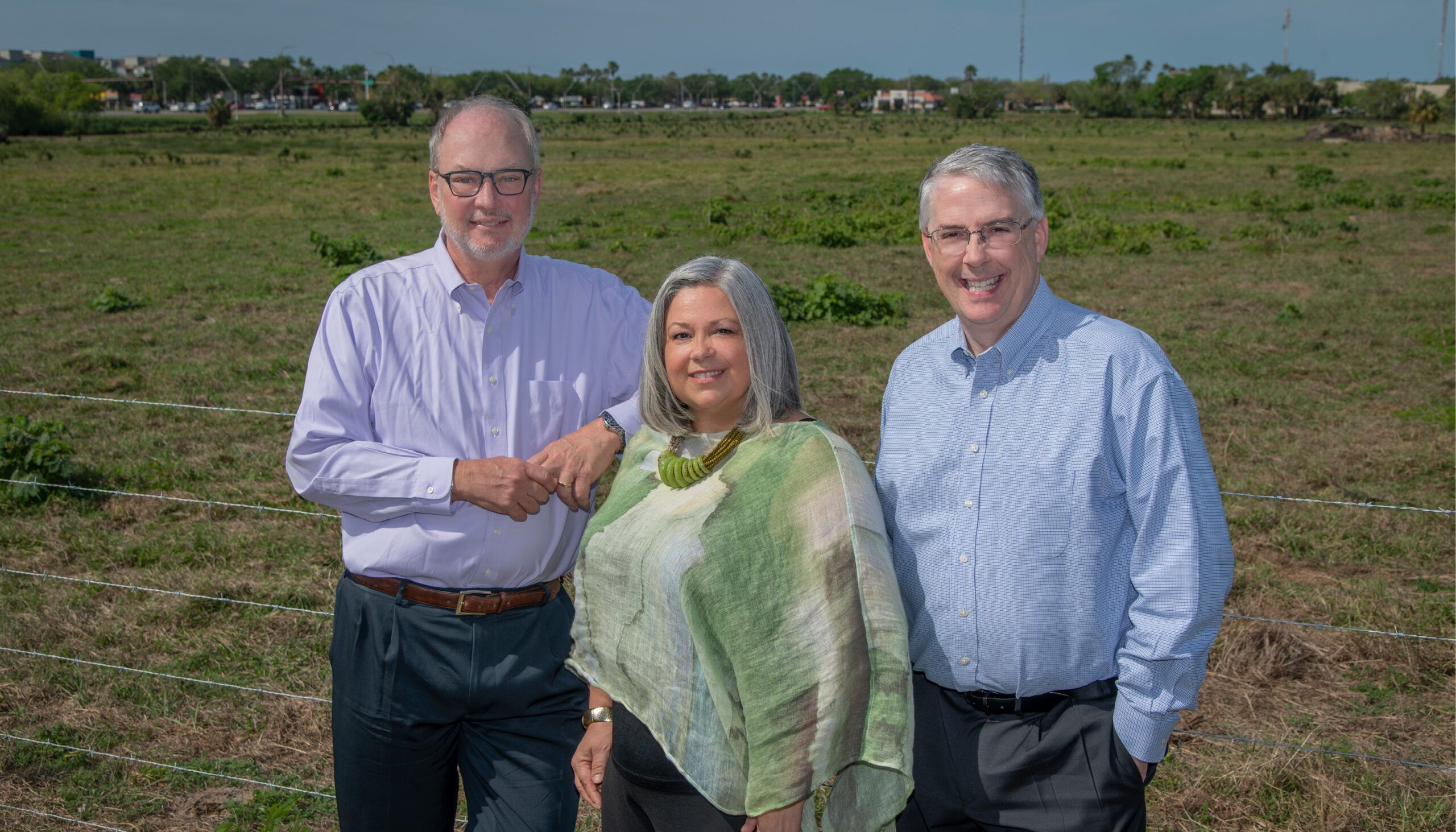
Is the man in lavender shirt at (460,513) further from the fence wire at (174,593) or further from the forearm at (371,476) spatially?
the fence wire at (174,593)

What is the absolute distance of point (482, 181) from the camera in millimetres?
2793

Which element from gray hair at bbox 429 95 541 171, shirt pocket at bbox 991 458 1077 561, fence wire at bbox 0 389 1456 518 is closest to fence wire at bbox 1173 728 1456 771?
fence wire at bbox 0 389 1456 518

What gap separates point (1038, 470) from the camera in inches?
89.1

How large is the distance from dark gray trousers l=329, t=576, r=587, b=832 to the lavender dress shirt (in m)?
0.12

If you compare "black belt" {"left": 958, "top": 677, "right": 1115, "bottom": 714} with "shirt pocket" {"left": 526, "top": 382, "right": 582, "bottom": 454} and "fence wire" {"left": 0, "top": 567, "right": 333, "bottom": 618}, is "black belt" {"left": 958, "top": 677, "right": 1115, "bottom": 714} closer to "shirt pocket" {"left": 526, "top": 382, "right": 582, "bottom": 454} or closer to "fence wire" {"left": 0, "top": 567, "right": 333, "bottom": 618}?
"shirt pocket" {"left": 526, "top": 382, "right": 582, "bottom": 454}

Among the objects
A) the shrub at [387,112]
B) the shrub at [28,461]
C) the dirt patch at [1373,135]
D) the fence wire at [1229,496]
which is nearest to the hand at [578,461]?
the fence wire at [1229,496]

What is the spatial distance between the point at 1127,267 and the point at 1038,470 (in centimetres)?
1502

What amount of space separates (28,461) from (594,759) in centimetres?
601

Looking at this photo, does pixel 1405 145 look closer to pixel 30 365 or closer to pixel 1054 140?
pixel 1054 140

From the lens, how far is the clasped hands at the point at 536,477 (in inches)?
103

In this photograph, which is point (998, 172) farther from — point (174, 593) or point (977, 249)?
point (174, 593)

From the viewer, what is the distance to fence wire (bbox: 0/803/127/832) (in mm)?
3811

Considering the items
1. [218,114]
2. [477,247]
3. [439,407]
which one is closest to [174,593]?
[439,407]

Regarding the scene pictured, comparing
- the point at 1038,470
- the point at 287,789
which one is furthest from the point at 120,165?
the point at 1038,470
